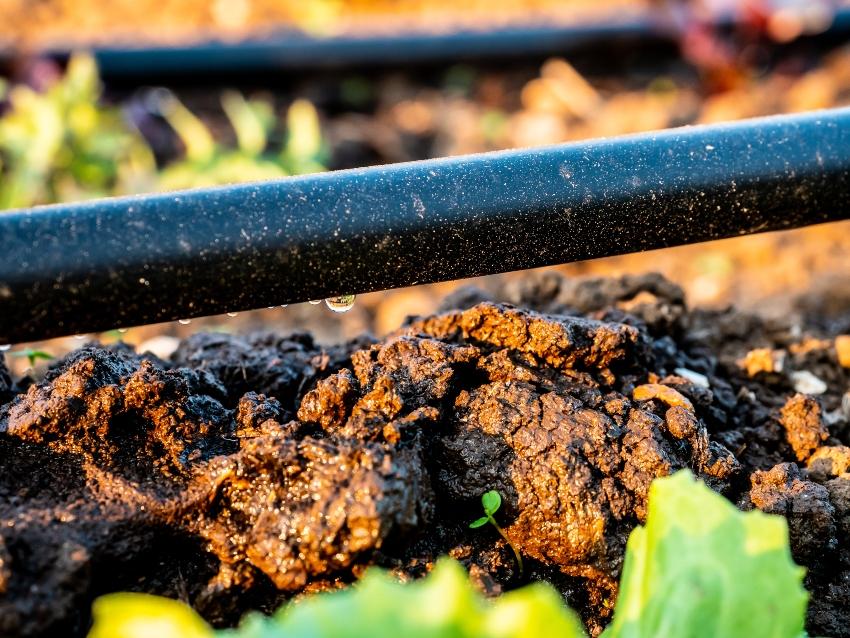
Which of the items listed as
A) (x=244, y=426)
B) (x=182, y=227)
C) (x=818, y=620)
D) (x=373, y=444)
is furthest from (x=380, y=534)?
(x=818, y=620)

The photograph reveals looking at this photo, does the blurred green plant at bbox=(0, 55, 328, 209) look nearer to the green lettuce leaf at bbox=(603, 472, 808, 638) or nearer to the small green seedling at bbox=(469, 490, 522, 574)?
the small green seedling at bbox=(469, 490, 522, 574)

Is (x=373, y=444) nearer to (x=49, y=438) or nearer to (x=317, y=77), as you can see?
(x=49, y=438)

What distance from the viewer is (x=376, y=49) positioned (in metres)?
6.10

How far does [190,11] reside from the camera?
7316mm

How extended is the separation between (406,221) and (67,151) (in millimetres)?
3734

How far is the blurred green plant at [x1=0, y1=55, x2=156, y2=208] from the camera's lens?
173 inches

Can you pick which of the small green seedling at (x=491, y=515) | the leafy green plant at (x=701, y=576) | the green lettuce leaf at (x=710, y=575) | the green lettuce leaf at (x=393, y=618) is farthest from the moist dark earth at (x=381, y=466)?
the green lettuce leaf at (x=393, y=618)

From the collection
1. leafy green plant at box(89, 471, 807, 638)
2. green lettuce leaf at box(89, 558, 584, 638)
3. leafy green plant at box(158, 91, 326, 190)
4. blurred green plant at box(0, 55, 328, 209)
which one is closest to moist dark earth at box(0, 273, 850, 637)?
leafy green plant at box(89, 471, 807, 638)

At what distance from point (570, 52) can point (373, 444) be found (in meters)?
5.59

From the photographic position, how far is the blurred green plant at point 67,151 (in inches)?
173

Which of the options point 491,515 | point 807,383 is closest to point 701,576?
point 491,515

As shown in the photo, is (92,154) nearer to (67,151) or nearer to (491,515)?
(67,151)

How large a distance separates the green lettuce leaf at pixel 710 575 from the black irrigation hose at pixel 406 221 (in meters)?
0.52

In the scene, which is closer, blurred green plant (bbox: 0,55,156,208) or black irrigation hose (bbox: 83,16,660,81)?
A: blurred green plant (bbox: 0,55,156,208)
